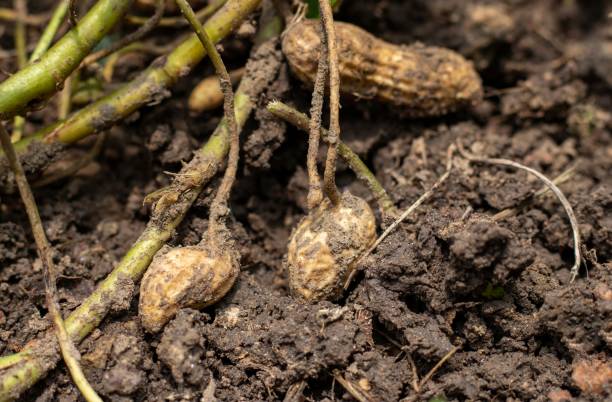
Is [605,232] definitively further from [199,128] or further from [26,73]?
[26,73]

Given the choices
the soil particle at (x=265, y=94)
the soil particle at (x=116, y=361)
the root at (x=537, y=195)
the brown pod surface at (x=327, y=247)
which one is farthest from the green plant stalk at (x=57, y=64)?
the root at (x=537, y=195)

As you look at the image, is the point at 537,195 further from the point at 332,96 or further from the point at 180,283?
the point at 180,283

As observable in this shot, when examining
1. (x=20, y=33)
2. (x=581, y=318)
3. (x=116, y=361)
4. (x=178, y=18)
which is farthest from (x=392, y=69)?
(x=20, y=33)

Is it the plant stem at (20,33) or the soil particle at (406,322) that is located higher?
the plant stem at (20,33)

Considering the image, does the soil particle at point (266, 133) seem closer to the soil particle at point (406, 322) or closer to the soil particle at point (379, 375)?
the soil particle at point (406, 322)

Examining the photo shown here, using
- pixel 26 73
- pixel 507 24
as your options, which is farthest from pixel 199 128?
pixel 507 24

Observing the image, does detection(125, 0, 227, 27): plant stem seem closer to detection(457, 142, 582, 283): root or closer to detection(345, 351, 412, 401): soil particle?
detection(457, 142, 582, 283): root

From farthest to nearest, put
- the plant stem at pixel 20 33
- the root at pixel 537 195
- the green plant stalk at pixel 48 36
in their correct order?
1. the plant stem at pixel 20 33
2. the green plant stalk at pixel 48 36
3. the root at pixel 537 195
